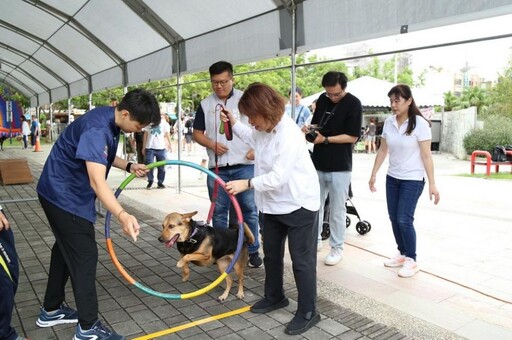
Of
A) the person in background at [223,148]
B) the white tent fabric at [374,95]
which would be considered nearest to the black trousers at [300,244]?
the person in background at [223,148]

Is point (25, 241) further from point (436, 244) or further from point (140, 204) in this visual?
point (436, 244)

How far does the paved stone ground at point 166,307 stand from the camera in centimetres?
335

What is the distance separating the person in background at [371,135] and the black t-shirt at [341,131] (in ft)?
60.4

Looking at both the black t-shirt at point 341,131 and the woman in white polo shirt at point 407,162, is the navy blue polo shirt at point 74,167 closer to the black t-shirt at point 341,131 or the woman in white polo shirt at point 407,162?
the black t-shirt at point 341,131

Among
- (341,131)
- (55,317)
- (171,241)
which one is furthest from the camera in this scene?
(341,131)

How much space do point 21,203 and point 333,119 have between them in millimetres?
6870

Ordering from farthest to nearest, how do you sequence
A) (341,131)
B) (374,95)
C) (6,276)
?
1. (374,95)
2. (341,131)
3. (6,276)

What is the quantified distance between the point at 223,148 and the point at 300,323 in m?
1.93

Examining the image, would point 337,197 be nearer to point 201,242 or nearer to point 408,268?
point 408,268

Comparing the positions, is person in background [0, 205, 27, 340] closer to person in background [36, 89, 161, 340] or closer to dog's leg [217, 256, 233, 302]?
person in background [36, 89, 161, 340]

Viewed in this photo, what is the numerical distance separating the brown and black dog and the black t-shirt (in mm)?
1398

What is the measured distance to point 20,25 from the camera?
11914 mm

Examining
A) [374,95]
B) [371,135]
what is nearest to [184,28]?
[374,95]

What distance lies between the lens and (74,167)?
2980 mm
